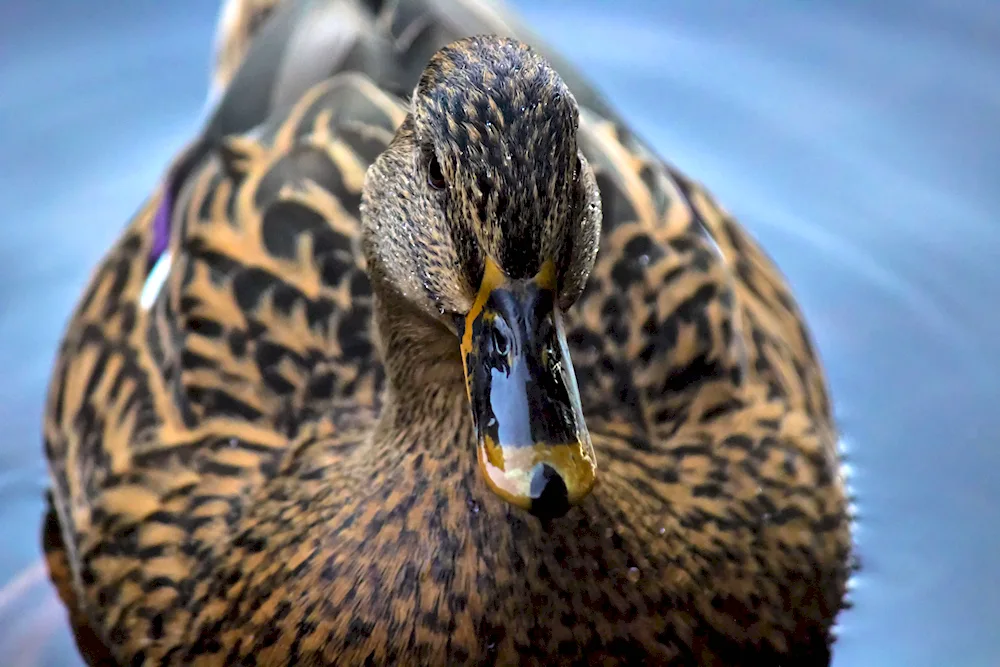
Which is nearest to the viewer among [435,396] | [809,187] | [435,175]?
[435,175]

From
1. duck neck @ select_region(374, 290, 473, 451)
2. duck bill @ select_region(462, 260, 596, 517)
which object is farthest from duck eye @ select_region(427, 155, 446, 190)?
duck neck @ select_region(374, 290, 473, 451)

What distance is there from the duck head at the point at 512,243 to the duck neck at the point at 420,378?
0.29 m

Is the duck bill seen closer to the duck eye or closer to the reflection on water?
the duck eye

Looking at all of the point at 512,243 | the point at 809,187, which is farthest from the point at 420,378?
the point at 809,187

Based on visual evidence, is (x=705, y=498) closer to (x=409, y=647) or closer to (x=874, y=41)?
(x=409, y=647)

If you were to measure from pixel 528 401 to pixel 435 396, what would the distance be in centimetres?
58

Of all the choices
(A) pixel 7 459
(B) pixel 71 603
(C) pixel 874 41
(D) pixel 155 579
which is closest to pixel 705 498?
(D) pixel 155 579

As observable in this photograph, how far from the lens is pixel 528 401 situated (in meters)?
2.29

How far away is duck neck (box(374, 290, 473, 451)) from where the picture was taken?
9.09 ft

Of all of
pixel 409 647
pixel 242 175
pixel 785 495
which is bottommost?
pixel 409 647

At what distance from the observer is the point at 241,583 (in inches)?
118

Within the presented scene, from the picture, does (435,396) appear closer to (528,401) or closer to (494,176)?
(528,401)

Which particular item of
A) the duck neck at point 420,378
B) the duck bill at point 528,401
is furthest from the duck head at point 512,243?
the duck neck at point 420,378

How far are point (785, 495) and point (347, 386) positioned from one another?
1.01 metres
